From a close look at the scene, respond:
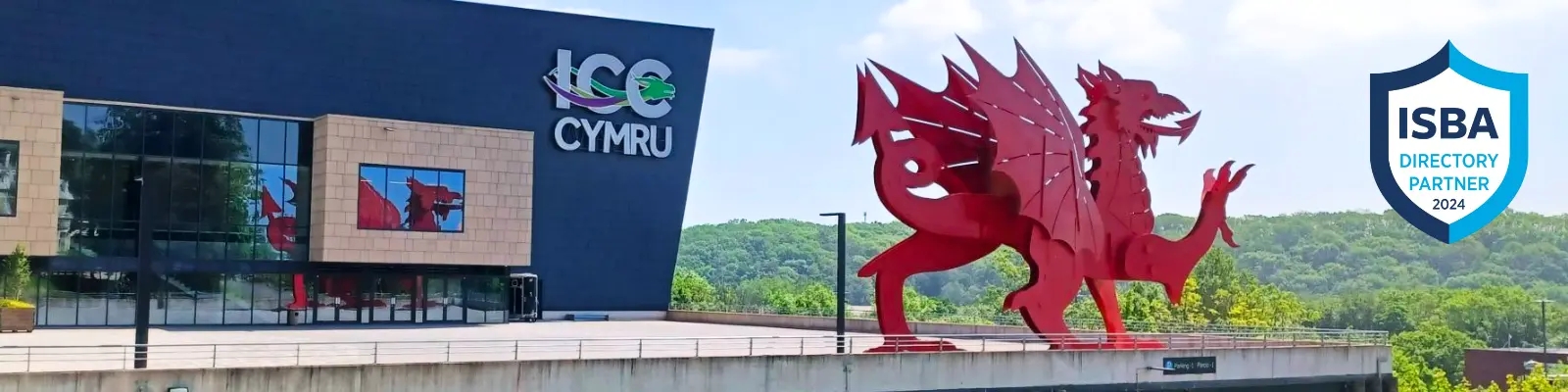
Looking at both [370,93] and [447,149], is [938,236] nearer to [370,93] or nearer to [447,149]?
[447,149]

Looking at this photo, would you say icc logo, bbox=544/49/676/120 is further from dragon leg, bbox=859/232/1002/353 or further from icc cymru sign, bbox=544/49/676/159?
dragon leg, bbox=859/232/1002/353

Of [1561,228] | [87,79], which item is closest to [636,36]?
[87,79]

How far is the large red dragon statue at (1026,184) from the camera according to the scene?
28.6 m

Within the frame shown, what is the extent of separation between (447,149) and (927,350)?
65.6 feet

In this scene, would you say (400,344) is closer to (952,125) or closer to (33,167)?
(33,167)

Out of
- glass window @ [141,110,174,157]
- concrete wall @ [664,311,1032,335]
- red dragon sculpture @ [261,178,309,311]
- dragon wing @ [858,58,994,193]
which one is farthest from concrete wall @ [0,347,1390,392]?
glass window @ [141,110,174,157]

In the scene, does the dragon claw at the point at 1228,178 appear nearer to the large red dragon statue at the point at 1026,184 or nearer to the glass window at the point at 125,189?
the large red dragon statue at the point at 1026,184

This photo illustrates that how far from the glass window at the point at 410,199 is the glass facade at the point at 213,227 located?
0.04 metres

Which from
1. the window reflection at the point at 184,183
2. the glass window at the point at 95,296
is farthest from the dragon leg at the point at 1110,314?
the glass window at the point at 95,296

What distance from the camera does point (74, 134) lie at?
41.1 meters

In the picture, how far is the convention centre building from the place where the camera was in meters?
40.8

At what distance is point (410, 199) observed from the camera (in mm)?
42812

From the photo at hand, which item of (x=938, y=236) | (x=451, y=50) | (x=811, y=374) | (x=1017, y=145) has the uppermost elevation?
(x=451, y=50)

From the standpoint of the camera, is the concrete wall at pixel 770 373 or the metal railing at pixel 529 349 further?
the metal railing at pixel 529 349
